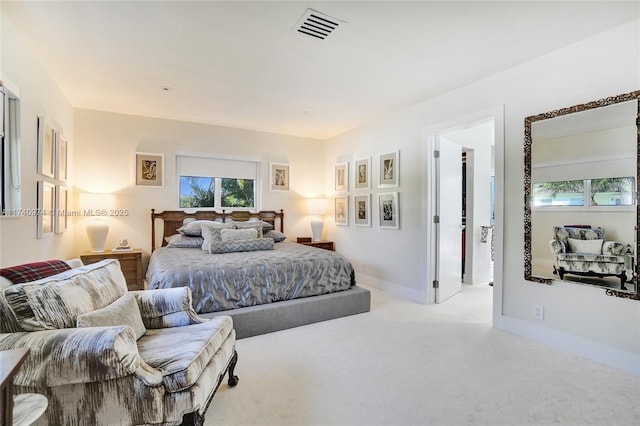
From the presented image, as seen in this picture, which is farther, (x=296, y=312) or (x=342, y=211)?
(x=342, y=211)

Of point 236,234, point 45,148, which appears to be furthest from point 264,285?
point 45,148

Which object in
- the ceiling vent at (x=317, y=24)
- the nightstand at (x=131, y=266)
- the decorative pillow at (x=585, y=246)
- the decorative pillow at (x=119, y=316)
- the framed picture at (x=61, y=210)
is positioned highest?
the ceiling vent at (x=317, y=24)

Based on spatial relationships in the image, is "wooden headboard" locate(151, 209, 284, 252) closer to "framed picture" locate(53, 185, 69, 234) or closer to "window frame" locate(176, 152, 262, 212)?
"window frame" locate(176, 152, 262, 212)

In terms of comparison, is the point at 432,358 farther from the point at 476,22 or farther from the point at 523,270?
the point at 476,22

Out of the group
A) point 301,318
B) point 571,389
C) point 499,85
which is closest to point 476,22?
point 499,85

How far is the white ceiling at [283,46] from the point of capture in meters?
2.15

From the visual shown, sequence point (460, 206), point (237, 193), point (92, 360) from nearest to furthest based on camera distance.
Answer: point (92, 360) < point (460, 206) < point (237, 193)

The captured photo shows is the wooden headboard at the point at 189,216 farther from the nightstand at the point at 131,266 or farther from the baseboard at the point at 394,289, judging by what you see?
the baseboard at the point at 394,289

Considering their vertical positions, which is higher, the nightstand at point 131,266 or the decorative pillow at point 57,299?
the decorative pillow at point 57,299

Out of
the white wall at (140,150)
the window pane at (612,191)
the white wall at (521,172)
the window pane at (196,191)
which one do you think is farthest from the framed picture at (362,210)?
the window pane at (612,191)

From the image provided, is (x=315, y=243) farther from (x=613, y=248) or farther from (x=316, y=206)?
(x=613, y=248)

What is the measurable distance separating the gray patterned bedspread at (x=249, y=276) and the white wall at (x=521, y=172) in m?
1.15

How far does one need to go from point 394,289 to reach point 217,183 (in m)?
3.31

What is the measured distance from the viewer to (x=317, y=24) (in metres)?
2.32
